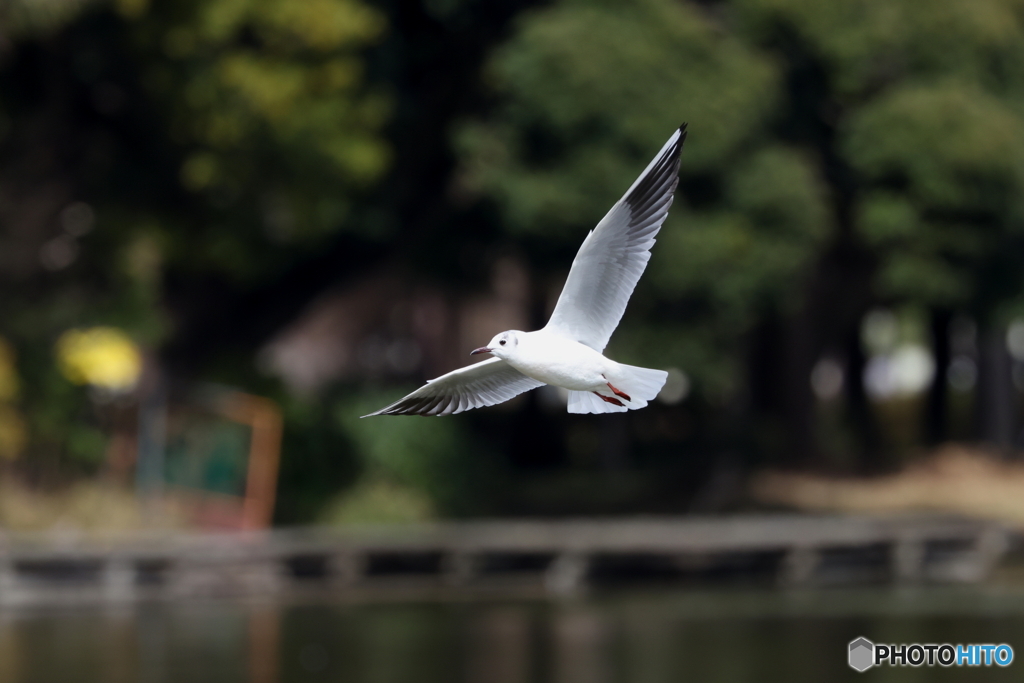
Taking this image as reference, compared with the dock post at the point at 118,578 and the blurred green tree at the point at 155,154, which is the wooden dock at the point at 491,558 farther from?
the blurred green tree at the point at 155,154

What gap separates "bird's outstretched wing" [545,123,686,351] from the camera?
7.11 meters

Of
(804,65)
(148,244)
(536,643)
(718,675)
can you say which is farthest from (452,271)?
(718,675)

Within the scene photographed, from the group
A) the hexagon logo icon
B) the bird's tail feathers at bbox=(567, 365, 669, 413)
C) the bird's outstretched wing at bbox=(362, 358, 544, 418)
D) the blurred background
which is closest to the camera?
the bird's tail feathers at bbox=(567, 365, 669, 413)

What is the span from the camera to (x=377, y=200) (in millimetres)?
20078

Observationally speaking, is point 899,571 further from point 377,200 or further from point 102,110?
point 102,110

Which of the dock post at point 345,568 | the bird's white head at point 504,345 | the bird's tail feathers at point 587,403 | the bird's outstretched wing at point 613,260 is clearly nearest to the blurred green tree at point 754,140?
the dock post at point 345,568

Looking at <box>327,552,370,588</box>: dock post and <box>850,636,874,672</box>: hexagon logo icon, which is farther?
<box>327,552,370,588</box>: dock post

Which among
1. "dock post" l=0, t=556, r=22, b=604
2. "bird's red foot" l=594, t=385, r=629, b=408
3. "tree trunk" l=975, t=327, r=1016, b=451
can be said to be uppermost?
"tree trunk" l=975, t=327, r=1016, b=451

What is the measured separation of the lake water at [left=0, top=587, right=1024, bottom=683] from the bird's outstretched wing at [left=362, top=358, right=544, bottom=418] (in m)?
5.05

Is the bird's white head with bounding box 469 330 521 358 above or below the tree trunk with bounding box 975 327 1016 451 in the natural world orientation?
below

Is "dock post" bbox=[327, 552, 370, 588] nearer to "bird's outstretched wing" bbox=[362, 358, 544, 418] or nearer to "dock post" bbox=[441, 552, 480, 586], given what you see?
"dock post" bbox=[441, 552, 480, 586]

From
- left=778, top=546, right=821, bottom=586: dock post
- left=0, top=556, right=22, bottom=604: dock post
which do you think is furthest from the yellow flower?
left=778, top=546, right=821, bottom=586: dock post

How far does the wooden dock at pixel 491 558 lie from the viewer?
16.9 metres

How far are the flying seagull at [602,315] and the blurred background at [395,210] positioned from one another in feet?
24.6
